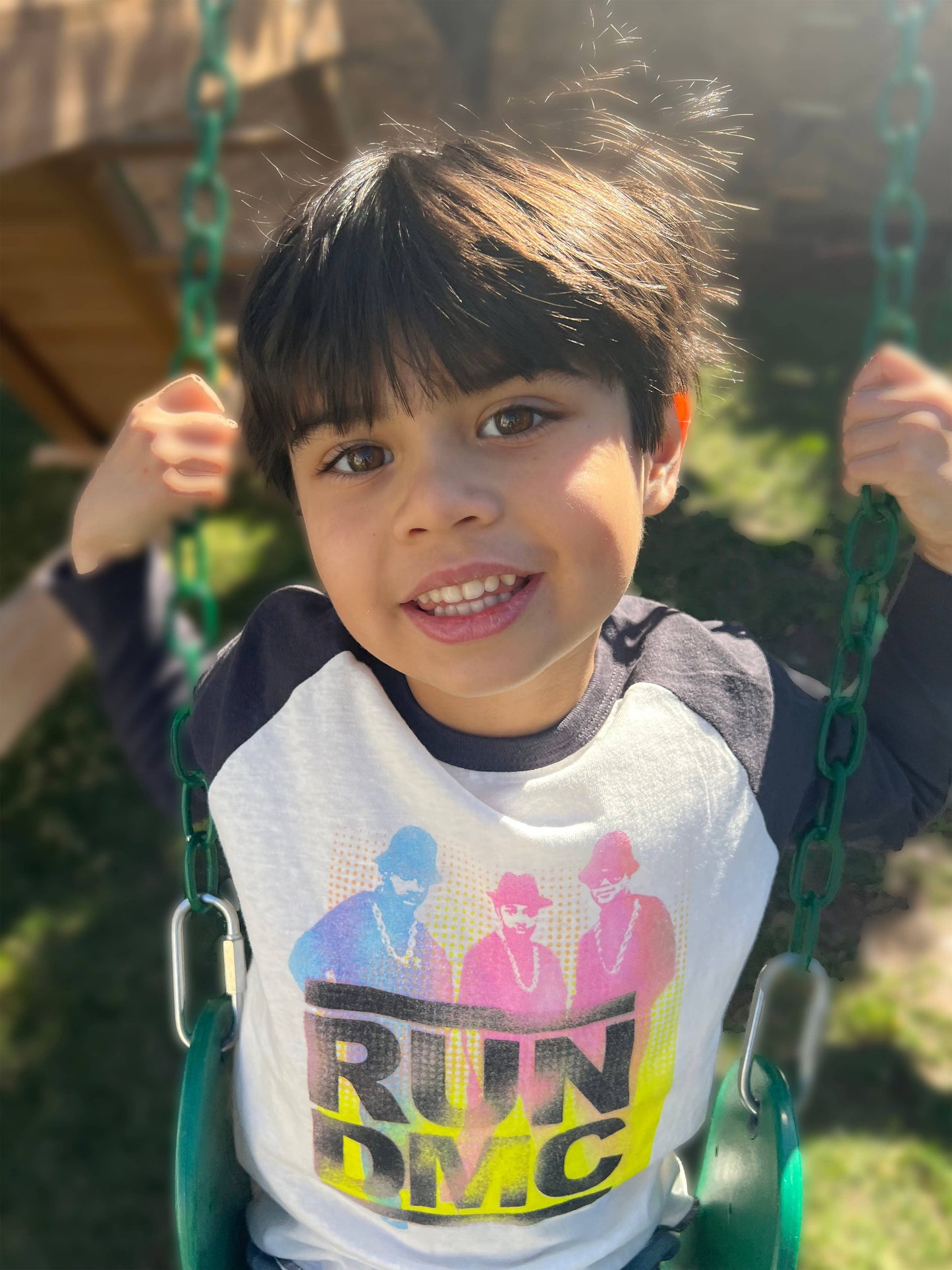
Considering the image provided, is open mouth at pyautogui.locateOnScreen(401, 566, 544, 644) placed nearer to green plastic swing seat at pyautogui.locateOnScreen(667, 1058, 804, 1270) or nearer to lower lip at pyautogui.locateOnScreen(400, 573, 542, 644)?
lower lip at pyautogui.locateOnScreen(400, 573, 542, 644)

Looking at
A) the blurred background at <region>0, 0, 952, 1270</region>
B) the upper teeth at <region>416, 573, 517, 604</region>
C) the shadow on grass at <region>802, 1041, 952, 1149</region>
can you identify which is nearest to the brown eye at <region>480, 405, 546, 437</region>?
the upper teeth at <region>416, 573, 517, 604</region>

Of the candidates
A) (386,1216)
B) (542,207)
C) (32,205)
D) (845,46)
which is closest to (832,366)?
(845,46)

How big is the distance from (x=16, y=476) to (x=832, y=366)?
292 cm

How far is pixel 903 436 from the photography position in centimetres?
112

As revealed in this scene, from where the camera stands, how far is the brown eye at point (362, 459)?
1104 millimetres

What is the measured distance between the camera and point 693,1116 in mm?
1328

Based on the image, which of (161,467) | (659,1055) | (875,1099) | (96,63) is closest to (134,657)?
(161,467)

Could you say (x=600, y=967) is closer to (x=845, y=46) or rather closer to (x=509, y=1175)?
(x=509, y=1175)

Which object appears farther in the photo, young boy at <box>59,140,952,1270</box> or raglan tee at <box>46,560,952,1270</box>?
raglan tee at <box>46,560,952,1270</box>

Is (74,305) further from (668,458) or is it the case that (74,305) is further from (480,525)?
(480,525)

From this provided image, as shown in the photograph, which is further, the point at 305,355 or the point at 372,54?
the point at 372,54

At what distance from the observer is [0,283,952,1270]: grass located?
4.84 ft

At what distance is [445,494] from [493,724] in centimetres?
33

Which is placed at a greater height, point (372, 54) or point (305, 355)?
point (305, 355)
